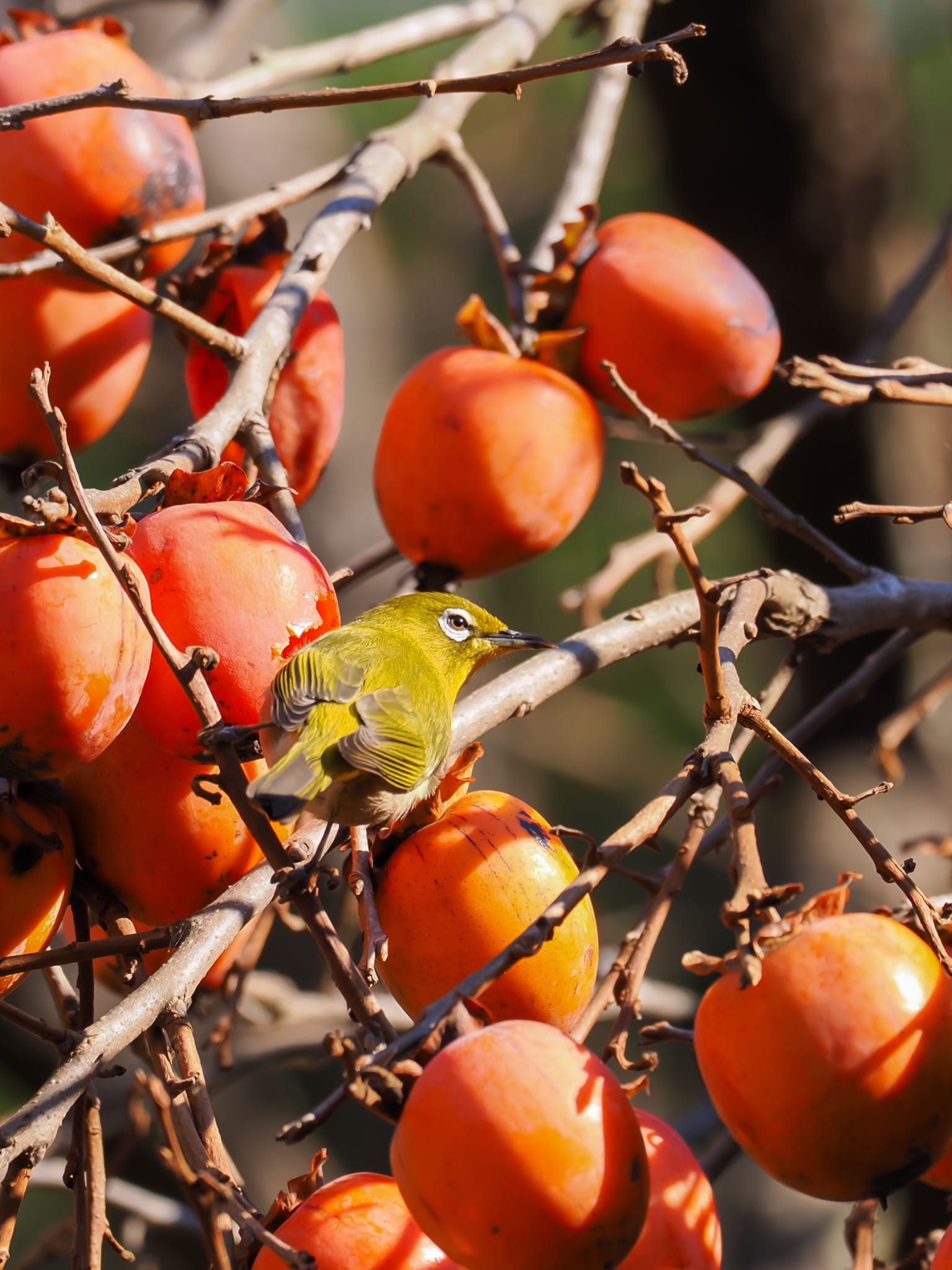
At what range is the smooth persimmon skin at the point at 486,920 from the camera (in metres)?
1.12

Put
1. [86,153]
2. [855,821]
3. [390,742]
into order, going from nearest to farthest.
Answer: [855,821] → [390,742] → [86,153]

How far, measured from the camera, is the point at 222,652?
109 centimetres

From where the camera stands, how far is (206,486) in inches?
46.4

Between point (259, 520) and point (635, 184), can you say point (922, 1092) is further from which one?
point (635, 184)

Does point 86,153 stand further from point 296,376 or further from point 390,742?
point 390,742

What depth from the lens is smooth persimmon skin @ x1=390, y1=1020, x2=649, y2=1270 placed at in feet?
2.64

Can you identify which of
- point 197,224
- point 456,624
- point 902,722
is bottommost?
point 902,722

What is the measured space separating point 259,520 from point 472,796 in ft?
1.14

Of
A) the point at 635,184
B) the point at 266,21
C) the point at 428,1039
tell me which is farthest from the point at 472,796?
the point at 635,184

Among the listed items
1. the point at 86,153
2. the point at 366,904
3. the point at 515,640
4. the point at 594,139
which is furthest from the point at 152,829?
the point at 594,139

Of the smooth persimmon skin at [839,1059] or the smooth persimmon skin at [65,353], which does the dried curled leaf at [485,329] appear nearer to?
the smooth persimmon skin at [65,353]

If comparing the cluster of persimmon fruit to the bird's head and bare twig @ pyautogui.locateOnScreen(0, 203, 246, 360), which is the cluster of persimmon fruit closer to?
the bird's head

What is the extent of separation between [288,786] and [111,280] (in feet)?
1.59

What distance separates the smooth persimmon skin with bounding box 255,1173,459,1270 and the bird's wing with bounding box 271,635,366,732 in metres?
0.39
